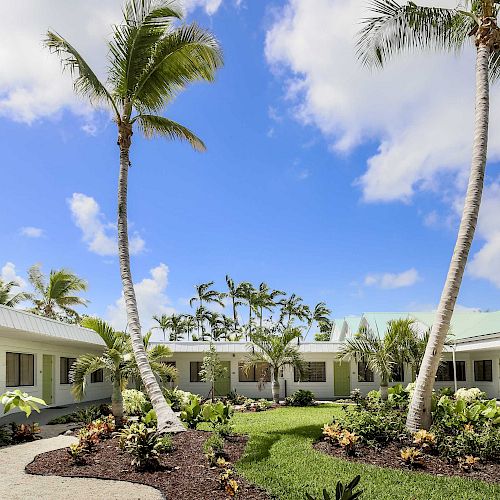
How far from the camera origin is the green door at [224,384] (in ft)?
90.2

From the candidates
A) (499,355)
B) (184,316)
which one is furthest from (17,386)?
(184,316)

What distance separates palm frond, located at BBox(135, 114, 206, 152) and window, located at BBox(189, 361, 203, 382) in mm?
15016

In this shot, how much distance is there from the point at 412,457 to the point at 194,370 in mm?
19857

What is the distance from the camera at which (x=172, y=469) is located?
8.81 meters

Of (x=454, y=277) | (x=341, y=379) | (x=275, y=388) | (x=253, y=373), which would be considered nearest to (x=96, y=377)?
(x=253, y=373)

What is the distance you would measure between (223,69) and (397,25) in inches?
172

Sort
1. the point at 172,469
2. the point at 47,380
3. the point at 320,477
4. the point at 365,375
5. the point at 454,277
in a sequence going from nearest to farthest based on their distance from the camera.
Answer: the point at 320,477, the point at 172,469, the point at 454,277, the point at 47,380, the point at 365,375

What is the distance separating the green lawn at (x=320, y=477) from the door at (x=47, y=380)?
1251 cm

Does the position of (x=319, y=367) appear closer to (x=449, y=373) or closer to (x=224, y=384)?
(x=224, y=384)

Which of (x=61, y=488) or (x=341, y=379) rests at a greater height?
(x=61, y=488)

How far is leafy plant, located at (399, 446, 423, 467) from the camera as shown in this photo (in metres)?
8.84

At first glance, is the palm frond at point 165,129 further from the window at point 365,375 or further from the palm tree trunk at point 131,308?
the window at point 365,375

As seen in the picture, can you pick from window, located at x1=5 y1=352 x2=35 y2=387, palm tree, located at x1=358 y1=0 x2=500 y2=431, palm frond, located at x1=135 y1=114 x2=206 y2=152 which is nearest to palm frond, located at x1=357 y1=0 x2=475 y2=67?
palm tree, located at x1=358 y1=0 x2=500 y2=431

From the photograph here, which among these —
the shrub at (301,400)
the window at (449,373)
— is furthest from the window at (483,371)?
the shrub at (301,400)
